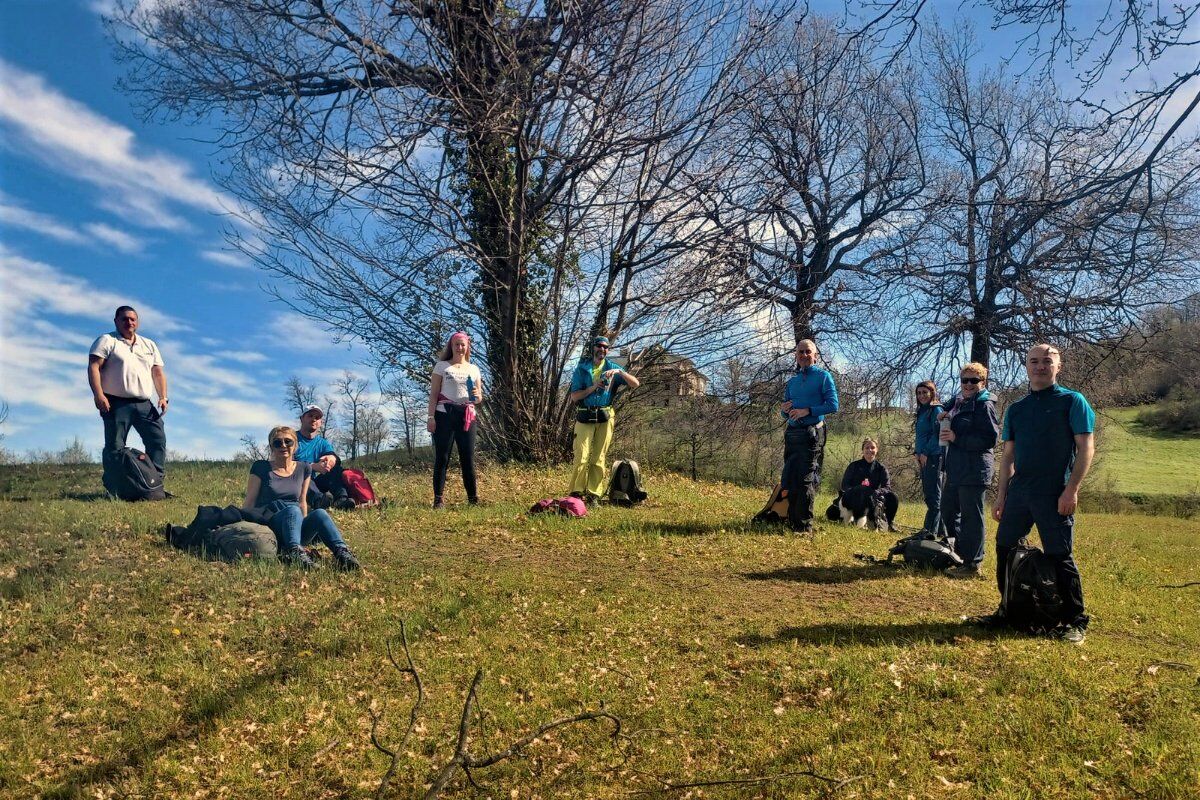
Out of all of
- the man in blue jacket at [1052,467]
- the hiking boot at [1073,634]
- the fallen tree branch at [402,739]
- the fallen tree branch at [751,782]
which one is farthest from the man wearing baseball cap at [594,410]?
the fallen tree branch at [751,782]

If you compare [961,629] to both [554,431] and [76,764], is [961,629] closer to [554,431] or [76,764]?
[76,764]

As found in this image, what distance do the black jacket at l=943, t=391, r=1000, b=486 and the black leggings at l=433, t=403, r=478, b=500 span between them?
5.82 meters

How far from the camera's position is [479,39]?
14445mm

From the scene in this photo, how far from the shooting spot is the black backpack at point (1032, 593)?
5707mm

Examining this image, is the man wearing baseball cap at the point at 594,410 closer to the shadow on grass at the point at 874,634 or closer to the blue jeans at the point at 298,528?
the blue jeans at the point at 298,528

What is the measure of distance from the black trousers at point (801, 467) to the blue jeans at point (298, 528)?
17.1 feet

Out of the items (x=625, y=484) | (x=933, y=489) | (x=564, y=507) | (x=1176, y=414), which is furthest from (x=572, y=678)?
(x=1176, y=414)

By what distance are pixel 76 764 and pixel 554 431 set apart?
1245cm

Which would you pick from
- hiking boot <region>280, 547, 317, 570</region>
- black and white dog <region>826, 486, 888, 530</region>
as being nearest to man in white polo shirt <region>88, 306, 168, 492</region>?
hiking boot <region>280, 547, 317, 570</region>

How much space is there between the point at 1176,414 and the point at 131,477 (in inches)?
1671

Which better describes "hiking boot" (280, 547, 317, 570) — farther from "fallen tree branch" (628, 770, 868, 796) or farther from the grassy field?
"fallen tree branch" (628, 770, 868, 796)

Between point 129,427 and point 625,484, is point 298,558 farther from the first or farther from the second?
point 625,484

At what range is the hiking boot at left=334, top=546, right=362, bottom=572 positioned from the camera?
6.99 m

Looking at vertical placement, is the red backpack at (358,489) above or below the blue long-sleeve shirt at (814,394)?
below
